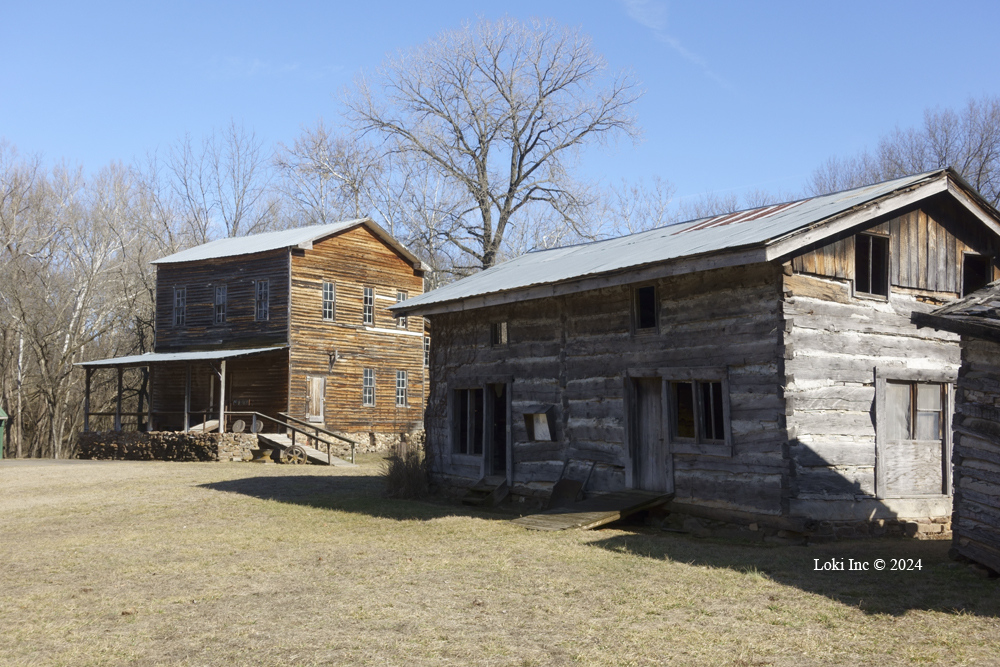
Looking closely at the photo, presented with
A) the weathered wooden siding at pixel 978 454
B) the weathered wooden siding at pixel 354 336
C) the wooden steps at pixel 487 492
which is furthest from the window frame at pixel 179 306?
the weathered wooden siding at pixel 978 454

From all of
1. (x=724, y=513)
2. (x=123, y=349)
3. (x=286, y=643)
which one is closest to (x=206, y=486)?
(x=724, y=513)

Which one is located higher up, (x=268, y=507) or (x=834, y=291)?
(x=834, y=291)

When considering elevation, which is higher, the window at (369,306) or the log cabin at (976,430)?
the window at (369,306)

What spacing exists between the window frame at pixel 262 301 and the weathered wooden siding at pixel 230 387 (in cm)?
156

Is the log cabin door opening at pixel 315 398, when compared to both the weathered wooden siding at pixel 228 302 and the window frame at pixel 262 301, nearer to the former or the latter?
the weathered wooden siding at pixel 228 302

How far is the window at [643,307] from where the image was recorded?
608 inches

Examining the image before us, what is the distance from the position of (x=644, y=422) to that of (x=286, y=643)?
881cm

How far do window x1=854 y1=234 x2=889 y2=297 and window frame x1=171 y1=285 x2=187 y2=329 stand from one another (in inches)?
1147

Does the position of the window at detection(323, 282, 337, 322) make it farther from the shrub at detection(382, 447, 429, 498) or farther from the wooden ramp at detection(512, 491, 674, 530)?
the wooden ramp at detection(512, 491, 674, 530)

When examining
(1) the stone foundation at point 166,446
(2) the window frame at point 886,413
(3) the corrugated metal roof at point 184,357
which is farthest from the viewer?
(3) the corrugated metal roof at point 184,357

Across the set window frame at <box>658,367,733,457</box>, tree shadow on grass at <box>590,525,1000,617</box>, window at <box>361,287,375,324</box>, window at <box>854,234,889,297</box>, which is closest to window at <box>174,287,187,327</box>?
window at <box>361,287,375,324</box>

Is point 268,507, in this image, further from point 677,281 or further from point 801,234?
point 801,234

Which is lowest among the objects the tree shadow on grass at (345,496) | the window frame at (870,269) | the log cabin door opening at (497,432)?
the tree shadow on grass at (345,496)

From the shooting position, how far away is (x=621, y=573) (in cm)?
1077
